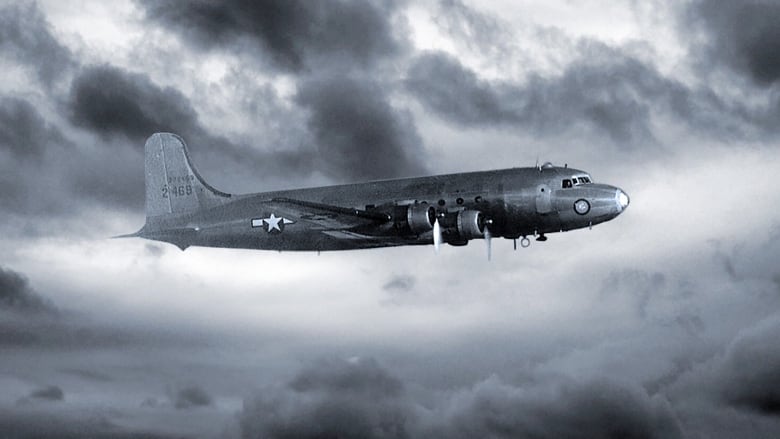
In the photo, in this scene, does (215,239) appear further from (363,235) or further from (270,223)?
(363,235)

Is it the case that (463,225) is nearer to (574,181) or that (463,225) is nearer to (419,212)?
(419,212)

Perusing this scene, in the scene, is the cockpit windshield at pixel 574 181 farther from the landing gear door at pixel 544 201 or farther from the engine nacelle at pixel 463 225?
the engine nacelle at pixel 463 225

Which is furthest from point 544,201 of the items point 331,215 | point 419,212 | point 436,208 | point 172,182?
point 172,182

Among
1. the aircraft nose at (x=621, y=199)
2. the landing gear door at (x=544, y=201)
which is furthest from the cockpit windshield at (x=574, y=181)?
the aircraft nose at (x=621, y=199)

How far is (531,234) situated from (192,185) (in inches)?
646

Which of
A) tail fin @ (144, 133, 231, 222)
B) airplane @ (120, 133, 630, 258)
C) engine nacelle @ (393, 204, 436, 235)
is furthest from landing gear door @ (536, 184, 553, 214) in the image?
tail fin @ (144, 133, 231, 222)

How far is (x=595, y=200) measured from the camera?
111 ft

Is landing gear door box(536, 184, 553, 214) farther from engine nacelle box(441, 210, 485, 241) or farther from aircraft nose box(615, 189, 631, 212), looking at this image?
aircraft nose box(615, 189, 631, 212)

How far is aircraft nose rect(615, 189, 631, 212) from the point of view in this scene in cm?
3391

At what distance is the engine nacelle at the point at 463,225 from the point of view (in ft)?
110

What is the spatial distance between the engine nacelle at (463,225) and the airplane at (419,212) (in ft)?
0.12

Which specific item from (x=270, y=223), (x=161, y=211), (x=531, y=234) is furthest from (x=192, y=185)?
(x=531, y=234)

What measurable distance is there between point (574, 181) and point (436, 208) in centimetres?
510

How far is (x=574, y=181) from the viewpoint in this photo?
1351 inches
